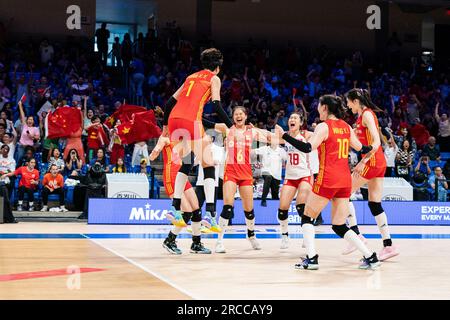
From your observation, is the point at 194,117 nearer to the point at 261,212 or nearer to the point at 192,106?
the point at 192,106

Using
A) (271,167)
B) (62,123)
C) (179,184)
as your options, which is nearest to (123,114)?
(62,123)

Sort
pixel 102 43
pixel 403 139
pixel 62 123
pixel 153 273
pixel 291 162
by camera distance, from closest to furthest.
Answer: pixel 153 273 < pixel 291 162 < pixel 62 123 < pixel 403 139 < pixel 102 43

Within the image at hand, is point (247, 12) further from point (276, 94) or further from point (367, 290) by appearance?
point (367, 290)

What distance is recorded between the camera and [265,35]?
1050 inches

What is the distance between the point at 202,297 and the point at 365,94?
14.4ft

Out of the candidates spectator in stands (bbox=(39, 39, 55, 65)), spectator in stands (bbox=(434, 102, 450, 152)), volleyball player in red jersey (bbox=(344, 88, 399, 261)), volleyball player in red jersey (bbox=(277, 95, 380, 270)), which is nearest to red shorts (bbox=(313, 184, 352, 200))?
volleyball player in red jersey (bbox=(277, 95, 380, 270))

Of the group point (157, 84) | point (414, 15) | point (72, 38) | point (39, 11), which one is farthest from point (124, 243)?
point (414, 15)

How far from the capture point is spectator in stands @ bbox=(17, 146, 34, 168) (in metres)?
15.8

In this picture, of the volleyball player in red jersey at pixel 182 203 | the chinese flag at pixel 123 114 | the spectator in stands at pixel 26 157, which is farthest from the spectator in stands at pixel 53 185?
the volleyball player in red jersey at pixel 182 203

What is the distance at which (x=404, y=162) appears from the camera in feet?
57.5

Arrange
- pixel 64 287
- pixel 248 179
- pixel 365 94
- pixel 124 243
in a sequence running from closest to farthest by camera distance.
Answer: pixel 64 287, pixel 365 94, pixel 248 179, pixel 124 243

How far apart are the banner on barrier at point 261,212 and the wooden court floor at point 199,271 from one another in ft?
9.67

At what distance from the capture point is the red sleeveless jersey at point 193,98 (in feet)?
27.1

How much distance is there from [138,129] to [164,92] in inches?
139
